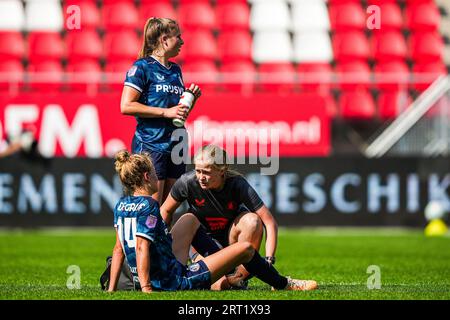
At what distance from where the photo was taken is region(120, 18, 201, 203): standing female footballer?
7855 millimetres

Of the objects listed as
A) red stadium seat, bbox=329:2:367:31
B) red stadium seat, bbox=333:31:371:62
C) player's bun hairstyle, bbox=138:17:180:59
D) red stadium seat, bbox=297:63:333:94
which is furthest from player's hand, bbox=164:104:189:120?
red stadium seat, bbox=329:2:367:31

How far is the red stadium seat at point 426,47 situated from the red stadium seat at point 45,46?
263 inches

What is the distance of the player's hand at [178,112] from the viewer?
25.3ft

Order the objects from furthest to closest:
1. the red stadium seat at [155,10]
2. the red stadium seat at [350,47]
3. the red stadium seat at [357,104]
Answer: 1. the red stadium seat at [155,10]
2. the red stadium seat at [350,47]
3. the red stadium seat at [357,104]

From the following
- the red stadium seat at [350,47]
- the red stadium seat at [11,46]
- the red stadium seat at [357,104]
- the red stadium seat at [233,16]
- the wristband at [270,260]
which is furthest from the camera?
the red stadium seat at [233,16]

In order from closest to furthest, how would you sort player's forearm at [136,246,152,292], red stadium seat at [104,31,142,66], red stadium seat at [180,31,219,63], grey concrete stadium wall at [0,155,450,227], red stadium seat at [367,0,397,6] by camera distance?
player's forearm at [136,246,152,292] → grey concrete stadium wall at [0,155,450,227] → red stadium seat at [104,31,142,66] → red stadium seat at [180,31,219,63] → red stadium seat at [367,0,397,6]

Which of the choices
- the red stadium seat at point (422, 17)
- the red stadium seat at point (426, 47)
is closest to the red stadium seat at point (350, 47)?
the red stadium seat at point (426, 47)

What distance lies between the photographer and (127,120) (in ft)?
52.2

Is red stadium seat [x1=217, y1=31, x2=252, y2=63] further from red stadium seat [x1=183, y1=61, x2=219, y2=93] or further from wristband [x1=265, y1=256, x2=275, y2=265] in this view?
wristband [x1=265, y1=256, x2=275, y2=265]

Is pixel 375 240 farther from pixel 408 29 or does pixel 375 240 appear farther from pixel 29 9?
pixel 29 9

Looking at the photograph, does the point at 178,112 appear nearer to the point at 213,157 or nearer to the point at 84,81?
the point at 213,157

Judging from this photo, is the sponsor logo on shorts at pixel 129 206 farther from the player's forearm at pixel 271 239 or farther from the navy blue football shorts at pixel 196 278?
the player's forearm at pixel 271 239

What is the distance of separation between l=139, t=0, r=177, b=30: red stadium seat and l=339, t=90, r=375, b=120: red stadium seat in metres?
3.83
